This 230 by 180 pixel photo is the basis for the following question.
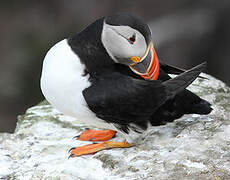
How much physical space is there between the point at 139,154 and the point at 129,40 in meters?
1.03

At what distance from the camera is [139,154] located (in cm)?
356

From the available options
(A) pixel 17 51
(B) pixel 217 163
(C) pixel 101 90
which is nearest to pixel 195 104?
(B) pixel 217 163

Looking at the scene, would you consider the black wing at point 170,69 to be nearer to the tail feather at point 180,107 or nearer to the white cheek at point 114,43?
the tail feather at point 180,107

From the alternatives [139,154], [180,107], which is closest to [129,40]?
[180,107]

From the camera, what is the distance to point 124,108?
3.38m

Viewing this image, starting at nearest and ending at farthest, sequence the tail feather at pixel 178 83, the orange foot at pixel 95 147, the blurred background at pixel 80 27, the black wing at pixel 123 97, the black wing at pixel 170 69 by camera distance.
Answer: the black wing at pixel 123 97 < the tail feather at pixel 178 83 < the orange foot at pixel 95 147 < the black wing at pixel 170 69 < the blurred background at pixel 80 27

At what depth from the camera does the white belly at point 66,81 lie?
11.2 ft

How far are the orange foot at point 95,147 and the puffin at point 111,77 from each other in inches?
0.4

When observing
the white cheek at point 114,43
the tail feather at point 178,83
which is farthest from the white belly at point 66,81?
the tail feather at point 178,83

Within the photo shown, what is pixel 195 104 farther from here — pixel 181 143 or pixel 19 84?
pixel 19 84

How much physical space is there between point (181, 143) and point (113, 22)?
1.23 meters

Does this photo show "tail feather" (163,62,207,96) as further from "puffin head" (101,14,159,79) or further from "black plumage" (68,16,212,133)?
"puffin head" (101,14,159,79)

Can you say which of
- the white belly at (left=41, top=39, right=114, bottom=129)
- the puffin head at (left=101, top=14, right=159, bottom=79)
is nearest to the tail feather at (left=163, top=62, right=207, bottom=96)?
the puffin head at (left=101, top=14, right=159, bottom=79)

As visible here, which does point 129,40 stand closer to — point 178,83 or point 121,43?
point 121,43
